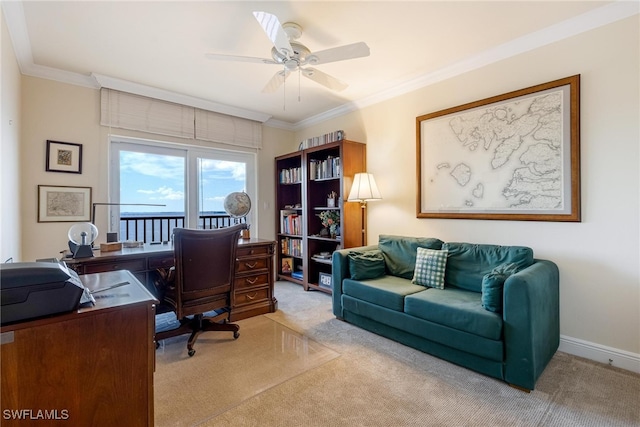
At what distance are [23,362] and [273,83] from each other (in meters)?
2.39

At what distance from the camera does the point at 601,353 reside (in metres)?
2.15

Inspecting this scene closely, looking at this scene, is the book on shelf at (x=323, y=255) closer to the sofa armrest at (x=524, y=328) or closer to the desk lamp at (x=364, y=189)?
the desk lamp at (x=364, y=189)

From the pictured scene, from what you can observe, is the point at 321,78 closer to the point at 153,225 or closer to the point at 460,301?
the point at 460,301

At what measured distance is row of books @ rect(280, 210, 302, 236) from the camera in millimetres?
4309

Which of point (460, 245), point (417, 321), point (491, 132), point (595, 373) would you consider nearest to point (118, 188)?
point (417, 321)

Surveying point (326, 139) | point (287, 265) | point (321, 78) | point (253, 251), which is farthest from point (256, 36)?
point (287, 265)

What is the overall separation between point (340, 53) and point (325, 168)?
6.27ft

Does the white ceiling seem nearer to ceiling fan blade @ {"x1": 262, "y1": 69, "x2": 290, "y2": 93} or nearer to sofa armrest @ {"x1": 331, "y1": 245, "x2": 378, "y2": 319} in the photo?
ceiling fan blade @ {"x1": 262, "y1": 69, "x2": 290, "y2": 93}

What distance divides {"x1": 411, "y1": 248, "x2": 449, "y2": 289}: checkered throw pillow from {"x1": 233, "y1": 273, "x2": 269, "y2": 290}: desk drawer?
1.55 m

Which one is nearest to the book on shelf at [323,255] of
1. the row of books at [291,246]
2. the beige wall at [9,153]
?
the row of books at [291,246]

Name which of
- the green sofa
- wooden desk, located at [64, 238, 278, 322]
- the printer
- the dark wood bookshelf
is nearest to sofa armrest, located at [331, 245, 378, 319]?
the green sofa

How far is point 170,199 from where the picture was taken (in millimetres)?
3789

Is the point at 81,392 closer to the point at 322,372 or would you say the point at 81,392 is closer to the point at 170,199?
the point at 322,372

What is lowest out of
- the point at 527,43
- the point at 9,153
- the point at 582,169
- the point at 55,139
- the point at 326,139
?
the point at 582,169
